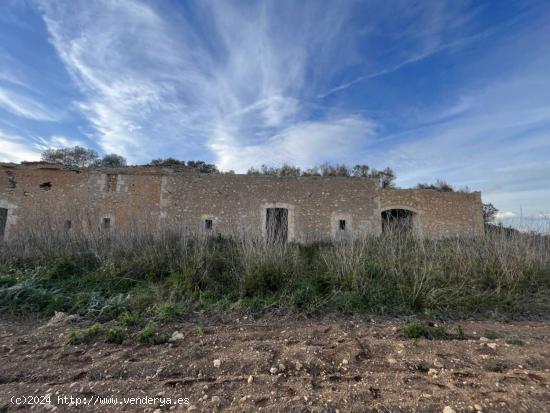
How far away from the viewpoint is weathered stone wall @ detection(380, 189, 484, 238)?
12258mm

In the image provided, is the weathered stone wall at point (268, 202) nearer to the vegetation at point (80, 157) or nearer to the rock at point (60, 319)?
the rock at point (60, 319)

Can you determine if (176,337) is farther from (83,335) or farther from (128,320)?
(83,335)

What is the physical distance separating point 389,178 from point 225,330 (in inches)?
775

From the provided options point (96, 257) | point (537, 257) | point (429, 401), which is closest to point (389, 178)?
point (537, 257)

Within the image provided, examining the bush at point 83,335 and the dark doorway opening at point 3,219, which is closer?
the bush at point 83,335

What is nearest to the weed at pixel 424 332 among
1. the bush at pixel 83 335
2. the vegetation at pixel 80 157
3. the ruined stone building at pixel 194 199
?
the bush at pixel 83 335

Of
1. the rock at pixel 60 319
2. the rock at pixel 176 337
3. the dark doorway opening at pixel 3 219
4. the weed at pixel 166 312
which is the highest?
the dark doorway opening at pixel 3 219

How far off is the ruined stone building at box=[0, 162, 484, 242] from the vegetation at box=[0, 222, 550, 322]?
5.27 meters

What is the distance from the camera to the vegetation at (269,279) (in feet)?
12.7

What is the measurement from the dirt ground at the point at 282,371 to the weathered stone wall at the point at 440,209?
9.48 metres

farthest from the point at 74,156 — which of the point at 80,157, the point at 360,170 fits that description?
the point at 360,170

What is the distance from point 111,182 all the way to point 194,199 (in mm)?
3117

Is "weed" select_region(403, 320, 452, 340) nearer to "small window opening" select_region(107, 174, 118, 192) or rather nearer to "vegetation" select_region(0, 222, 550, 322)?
"vegetation" select_region(0, 222, 550, 322)

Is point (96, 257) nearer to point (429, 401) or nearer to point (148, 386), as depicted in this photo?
point (148, 386)
